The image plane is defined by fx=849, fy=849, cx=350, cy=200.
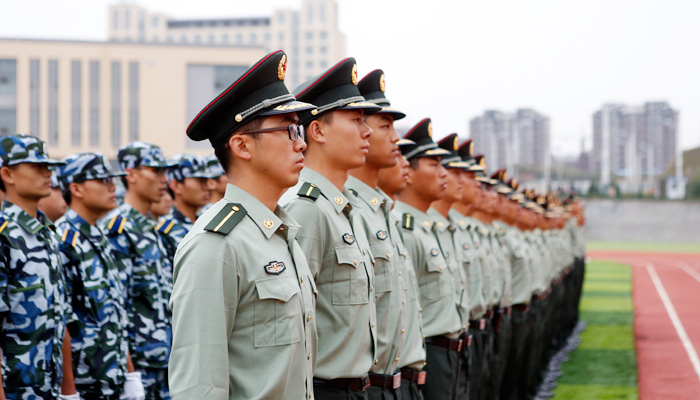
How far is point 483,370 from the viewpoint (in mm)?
6141

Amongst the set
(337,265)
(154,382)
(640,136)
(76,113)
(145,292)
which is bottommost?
(154,382)

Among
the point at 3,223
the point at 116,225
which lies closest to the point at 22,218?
the point at 3,223

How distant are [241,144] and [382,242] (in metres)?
1.27

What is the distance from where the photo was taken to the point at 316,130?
361cm

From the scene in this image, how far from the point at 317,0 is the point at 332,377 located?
106122mm

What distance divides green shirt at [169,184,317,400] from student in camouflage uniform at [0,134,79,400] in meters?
1.62

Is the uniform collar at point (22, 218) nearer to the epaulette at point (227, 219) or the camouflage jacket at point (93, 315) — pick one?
the camouflage jacket at point (93, 315)

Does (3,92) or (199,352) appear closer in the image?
(199,352)

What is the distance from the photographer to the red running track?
31.1 feet

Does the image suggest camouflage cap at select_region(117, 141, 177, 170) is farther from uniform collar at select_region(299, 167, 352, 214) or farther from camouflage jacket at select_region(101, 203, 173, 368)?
uniform collar at select_region(299, 167, 352, 214)

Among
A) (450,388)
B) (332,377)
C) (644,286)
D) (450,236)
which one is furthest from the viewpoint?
(644,286)

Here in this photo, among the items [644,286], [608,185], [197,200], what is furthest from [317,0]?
[197,200]

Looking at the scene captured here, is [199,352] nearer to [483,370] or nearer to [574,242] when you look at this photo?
[483,370]

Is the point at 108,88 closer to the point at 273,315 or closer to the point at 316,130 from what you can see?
the point at 316,130
